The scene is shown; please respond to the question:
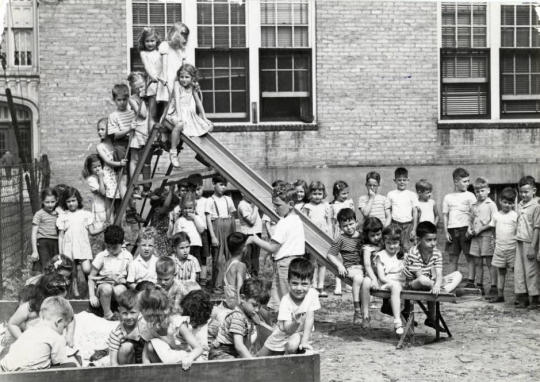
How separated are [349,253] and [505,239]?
245cm

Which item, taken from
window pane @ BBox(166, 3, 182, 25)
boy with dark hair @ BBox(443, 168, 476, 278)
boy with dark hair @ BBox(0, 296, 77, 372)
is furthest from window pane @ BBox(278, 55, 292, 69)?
boy with dark hair @ BBox(0, 296, 77, 372)

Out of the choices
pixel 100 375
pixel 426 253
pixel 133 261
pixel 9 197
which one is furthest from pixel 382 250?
pixel 9 197

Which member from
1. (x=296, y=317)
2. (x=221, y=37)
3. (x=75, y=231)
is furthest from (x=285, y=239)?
(x=221, y=37)

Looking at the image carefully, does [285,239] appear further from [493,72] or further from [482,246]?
[493,72]

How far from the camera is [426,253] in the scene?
9.05 m

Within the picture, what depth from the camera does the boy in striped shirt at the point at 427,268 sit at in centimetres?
896

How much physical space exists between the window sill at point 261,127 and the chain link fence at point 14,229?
12.9 ft

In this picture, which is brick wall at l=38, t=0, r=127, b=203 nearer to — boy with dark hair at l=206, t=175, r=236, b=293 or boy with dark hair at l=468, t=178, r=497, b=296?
boy with dark hair at l=206, t=175, r=236, b=293

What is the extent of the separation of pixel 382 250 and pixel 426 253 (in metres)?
0.49

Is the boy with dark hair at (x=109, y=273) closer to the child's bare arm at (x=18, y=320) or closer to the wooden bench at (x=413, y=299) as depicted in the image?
the child's bare arm at (x=18, y=320)

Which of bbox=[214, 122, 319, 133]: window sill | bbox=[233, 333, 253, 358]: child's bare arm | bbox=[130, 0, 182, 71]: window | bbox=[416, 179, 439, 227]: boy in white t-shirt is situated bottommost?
bbox=[233, 333, 253, 358]: child's bare arm

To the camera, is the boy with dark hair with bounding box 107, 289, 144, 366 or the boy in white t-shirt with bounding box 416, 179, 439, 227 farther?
the boy in white t-shirt with bounding box 416, 179, 439, 227

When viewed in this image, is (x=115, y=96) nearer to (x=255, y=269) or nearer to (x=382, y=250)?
(x=255, y=269)

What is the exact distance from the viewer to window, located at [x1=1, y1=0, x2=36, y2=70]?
66.7ft
